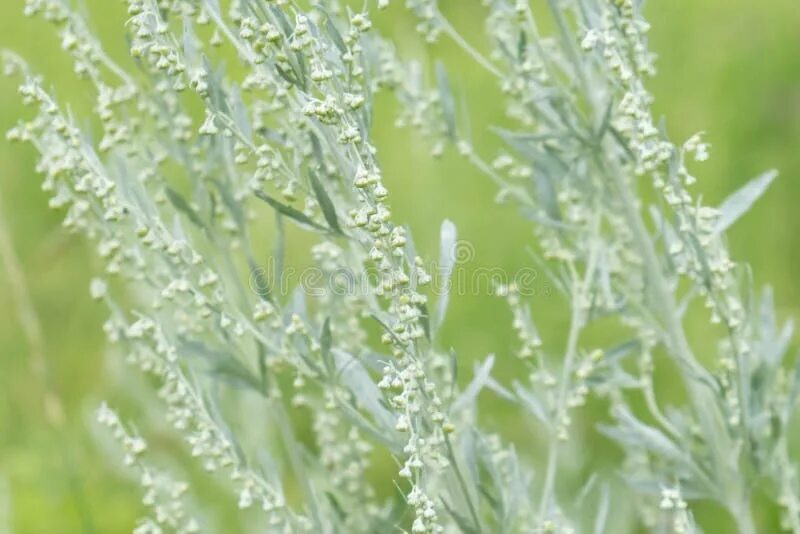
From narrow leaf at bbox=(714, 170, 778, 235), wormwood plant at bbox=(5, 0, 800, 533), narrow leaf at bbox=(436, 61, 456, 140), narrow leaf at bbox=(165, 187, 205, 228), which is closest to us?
wormwood plant at bbox=(5, 0, 800, 533)

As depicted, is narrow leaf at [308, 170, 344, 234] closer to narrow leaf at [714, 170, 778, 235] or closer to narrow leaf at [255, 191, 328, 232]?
narrow leaf at [255, 191, 328, 232]

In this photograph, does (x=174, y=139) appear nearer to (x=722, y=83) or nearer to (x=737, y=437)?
(x=737, y=437)

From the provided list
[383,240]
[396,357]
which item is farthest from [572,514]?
[383,240]

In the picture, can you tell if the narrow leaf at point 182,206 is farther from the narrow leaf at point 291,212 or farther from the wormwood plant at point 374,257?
the narrow leaf at point 291,212

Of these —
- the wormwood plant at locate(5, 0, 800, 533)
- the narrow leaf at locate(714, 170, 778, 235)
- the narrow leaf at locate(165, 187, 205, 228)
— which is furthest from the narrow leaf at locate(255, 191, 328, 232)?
the narrow leaf at locate(714, 170, 778, 235)

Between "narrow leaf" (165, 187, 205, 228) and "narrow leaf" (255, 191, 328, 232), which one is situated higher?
"narrow leaf" (165, 187, 205, 228)

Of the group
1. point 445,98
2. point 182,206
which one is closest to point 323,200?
point 182,206

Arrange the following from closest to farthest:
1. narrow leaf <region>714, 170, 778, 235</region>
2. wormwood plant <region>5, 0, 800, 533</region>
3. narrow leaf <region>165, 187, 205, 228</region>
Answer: wormwood plant <region>5, 0, 800, 533</region> < narrow leaf <region>165, 187, 205, 228</region> < narrow leaf <region>714, 170, 778, 235</region>

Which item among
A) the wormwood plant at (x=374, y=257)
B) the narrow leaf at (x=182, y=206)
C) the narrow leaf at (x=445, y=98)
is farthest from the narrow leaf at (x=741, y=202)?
the narrow leaf at (x=182, y=206)
